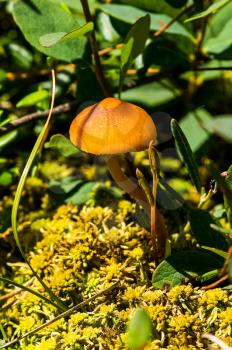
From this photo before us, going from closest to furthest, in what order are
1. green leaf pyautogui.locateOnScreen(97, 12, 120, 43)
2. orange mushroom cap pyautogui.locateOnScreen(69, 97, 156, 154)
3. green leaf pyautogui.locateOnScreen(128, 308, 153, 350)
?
green leaf pyautogui.locateOnScreen(128, 308, 153, 350), orange mushroom cap pyautogui.locateOnScreen(69, 97, 156, 154), green leaf pyautogui.locateOnScreen(97, 12, 120, 43)

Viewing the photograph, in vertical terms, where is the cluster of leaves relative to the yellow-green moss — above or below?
above

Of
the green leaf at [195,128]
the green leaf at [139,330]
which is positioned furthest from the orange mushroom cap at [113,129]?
the green leaf at [195,128]

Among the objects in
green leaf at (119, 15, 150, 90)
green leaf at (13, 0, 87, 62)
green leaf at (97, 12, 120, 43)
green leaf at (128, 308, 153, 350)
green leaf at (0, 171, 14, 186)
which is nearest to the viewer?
green leaf at (128, 308, 153, 350)

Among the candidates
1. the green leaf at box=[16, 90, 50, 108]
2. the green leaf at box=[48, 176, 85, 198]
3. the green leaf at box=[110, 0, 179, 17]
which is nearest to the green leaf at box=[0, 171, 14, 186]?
the green leaf at box=[48, 176, 85, 198]

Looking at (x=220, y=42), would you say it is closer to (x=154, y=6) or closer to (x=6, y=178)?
(x=154, y=6)

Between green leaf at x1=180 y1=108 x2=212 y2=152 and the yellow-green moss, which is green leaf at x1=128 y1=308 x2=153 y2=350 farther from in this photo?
green leaf at x1=180 y1=108 x2=212 y2=152

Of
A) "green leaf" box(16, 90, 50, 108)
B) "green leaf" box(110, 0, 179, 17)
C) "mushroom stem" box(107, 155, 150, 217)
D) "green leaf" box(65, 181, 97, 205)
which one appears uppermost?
"green leaf" box(110, 0, 179, 17)

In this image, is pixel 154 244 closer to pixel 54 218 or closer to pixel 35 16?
pixel 54 218

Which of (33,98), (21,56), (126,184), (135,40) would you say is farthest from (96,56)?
(21,56)
